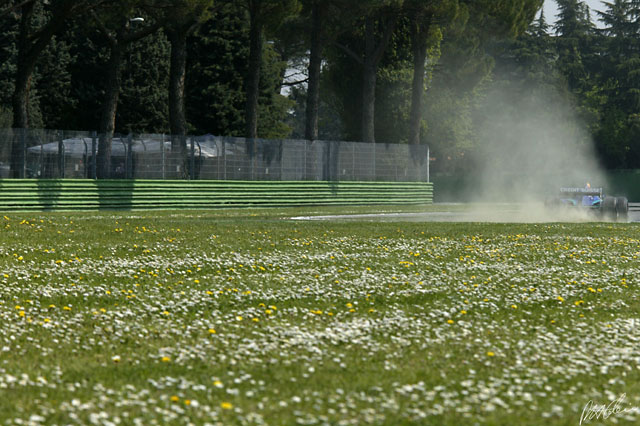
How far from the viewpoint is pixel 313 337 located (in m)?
7.02

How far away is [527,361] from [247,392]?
2109mm

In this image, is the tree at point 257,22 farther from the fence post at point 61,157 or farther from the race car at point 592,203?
the race car at point 592,203

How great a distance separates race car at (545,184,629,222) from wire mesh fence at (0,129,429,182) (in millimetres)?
11920

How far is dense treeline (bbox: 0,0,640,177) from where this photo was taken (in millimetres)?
38156

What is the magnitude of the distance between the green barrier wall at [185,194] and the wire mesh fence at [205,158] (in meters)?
0.33

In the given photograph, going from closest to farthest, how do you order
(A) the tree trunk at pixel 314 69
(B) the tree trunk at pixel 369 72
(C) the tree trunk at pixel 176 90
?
(C) the tree trunk at pixel 176 90 → (A) the tree trunk at pixel 314 69 → (B) the tree trunk at pixel 369 72

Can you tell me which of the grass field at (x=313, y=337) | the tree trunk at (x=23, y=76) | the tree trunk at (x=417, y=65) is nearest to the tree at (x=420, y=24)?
the tree trunk at (x=417, y=65)

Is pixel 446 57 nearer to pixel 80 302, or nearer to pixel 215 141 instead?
pixel 215 141

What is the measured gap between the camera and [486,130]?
7850 centimetres

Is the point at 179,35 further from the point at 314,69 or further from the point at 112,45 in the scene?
the point at 314,69

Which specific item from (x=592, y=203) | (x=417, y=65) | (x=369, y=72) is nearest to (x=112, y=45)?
(x=369, y=72)

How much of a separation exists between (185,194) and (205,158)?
1762 mm

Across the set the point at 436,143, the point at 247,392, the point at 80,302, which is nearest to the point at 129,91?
the point at 436,143

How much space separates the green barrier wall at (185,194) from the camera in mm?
30547
